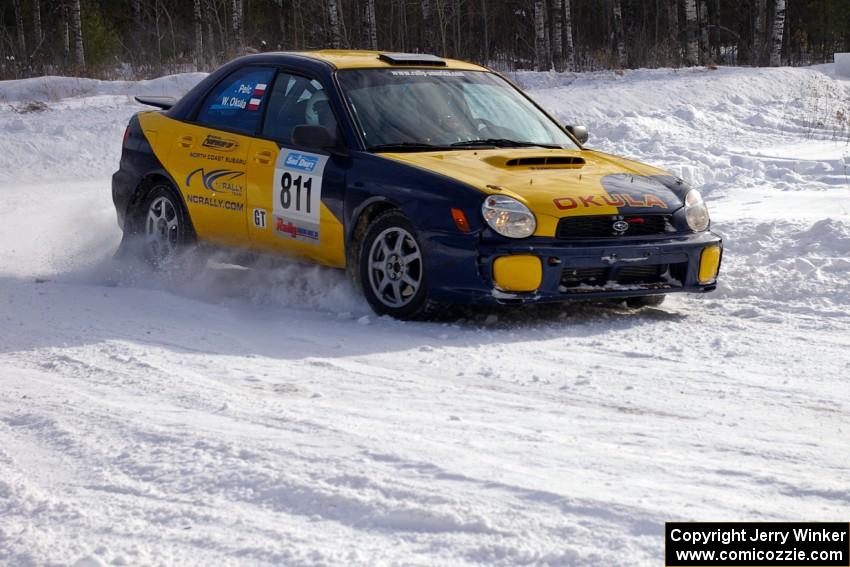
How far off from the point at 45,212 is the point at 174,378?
613 cm

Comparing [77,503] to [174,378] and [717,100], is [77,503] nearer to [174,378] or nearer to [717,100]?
[174,378]

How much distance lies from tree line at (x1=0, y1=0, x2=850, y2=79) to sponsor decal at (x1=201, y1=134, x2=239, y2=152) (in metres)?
16.1

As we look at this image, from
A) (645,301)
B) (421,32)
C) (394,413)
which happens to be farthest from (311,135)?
(421,32)

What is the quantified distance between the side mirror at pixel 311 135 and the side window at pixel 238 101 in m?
0.75

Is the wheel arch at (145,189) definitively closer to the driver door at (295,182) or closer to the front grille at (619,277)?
the driver door at (295,182)

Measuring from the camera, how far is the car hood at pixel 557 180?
22.0ft

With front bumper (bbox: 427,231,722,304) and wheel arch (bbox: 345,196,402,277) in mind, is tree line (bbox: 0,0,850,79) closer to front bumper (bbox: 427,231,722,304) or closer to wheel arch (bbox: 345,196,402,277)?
wheel arch (bbox: 345,196,402,277)

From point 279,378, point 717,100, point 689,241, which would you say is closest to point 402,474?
point 279,378

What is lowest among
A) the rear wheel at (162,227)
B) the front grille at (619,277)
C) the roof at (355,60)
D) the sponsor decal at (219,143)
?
the front grille at (619,277)

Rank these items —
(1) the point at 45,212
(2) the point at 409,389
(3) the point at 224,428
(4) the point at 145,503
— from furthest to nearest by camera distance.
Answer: (1) the point at 45,212 → (2) the point at 409,389 → (3) the point at 224,428 → (4) the point at 145,503

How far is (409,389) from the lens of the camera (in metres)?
5.42

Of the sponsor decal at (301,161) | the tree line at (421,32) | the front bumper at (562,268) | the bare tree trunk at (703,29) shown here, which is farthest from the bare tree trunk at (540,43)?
the front bumper at (562,268)

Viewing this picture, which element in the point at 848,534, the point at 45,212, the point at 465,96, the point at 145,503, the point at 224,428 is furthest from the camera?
the point at 45,212

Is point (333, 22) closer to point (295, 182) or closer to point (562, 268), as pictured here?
point (295, 182)
